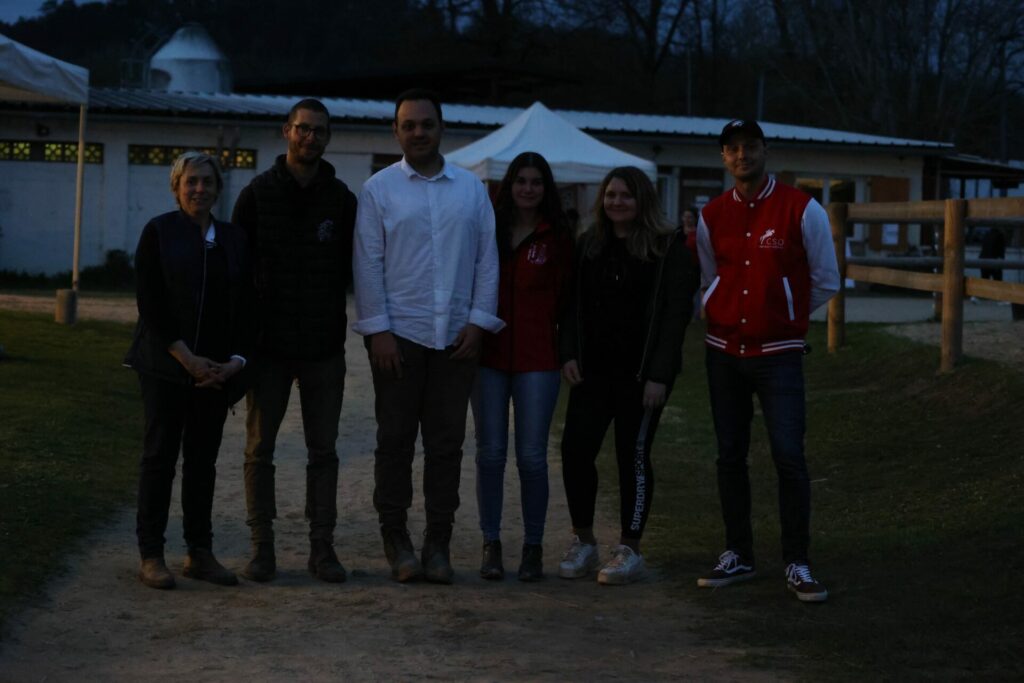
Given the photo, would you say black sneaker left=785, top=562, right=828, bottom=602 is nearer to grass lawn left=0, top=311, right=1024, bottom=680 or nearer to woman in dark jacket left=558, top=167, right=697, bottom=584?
grass lawn left=0, top=311, right=1024, bottom=680

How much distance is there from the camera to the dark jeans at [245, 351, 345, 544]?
610 centimetres

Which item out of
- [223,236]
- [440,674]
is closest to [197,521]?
[223,236]

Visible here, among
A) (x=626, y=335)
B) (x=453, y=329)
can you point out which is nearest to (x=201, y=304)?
(x=453, y=329)

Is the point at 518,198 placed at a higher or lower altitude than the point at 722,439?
higher

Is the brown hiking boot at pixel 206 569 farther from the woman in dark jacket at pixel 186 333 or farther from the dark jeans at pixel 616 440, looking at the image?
the dark jeans at pixel 616 440

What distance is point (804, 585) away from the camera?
5801 millimetres

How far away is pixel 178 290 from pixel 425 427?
119 cm

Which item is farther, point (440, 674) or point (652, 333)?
point (652, 333)

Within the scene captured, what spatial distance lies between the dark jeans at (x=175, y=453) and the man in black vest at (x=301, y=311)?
18 centimetres

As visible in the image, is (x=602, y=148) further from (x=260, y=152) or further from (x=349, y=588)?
(x=349, y=588)

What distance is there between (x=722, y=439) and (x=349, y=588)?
1.68 m

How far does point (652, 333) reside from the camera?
616cm

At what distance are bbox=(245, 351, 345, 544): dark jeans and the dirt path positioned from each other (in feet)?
0.94

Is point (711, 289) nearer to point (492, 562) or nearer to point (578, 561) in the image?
point (578, 561)
